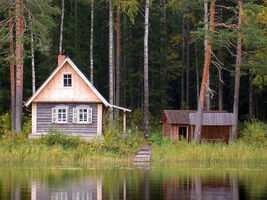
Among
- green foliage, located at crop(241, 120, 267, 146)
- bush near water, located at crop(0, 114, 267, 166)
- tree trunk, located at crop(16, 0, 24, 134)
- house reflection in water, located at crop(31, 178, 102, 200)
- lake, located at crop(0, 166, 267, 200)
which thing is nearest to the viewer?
house reflection in water, located at crop(31, 178, 102, 200)

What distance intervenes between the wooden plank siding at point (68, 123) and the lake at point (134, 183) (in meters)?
10.8

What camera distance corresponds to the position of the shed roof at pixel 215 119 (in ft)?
127

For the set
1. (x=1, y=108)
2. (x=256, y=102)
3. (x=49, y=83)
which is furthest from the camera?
(x=256, y=102)

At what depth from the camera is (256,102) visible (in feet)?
175

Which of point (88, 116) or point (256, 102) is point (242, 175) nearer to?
point (88, 116)

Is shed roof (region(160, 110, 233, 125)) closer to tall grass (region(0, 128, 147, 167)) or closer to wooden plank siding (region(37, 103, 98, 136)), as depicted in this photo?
tall grass (region(0, 128, 147, 167))

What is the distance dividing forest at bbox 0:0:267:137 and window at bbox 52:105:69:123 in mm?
4020

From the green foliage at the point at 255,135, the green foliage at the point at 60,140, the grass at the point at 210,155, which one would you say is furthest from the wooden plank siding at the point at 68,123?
the green foliage at the point at 255,135

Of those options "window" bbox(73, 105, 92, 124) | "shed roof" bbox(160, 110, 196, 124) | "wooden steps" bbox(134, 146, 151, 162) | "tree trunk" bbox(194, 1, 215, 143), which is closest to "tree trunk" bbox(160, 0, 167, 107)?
"shed roof" bbox(160, 110, 196, 124)

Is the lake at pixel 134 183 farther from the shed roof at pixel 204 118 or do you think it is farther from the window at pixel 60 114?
the window at pixel 60 114

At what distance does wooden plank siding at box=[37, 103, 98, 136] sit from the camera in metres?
38.9

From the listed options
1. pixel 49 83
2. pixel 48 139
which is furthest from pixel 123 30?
pixel 48 139

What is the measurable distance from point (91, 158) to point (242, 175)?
9.19 m

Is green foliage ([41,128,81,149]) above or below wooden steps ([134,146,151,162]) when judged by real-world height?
above
